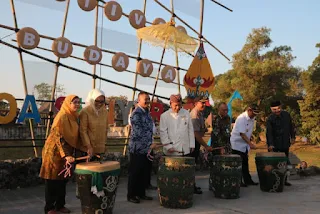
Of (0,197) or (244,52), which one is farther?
(244,52)

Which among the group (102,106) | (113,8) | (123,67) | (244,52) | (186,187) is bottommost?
(186,187)

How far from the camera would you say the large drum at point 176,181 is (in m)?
4.16

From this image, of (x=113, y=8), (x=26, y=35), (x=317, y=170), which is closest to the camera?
(x=26, y=35)

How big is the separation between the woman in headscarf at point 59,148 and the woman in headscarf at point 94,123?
0.09 m

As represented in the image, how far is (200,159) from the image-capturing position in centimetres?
759

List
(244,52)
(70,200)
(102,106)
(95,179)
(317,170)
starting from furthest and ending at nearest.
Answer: (244,52), (317,170), (70,200), (102,106), (95,179)

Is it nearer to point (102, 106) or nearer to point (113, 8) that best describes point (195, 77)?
point (113, 8)

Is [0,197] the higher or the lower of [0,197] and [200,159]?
the lower

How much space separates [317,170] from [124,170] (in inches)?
167

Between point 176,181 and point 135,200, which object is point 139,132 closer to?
point 176,181

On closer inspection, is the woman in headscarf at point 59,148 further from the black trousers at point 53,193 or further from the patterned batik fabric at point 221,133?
the patterned batik fabric at point 221,133

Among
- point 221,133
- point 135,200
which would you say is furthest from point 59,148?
point 221,133

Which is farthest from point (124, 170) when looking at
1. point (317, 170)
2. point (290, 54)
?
point (290, 54)

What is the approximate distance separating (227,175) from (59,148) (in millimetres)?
2398
